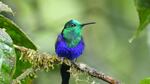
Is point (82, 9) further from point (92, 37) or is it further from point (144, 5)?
point (144, 5)

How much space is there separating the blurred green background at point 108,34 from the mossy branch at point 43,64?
187 inches

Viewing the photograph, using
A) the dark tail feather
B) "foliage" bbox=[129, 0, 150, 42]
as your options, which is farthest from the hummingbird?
"foliage" bbox=[129, 0, 150, 42]

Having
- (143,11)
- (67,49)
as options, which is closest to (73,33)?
(67,49)

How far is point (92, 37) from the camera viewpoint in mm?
8492

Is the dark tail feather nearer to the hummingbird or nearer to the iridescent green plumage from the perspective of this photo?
the hummingbird

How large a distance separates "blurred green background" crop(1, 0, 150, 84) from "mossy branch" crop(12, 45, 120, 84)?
4.75 metres

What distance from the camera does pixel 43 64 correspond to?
2.12m

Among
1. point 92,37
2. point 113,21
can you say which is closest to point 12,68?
point 113,21

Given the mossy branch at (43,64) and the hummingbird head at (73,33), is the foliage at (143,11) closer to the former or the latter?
the mossy branch at (43,64)

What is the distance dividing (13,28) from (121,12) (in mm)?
6299

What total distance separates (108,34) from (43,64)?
6.25 metres

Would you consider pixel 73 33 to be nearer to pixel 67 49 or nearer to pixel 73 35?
pixel 73 35

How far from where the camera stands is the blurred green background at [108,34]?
23.5ft

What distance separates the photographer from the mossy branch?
5.70 ft
